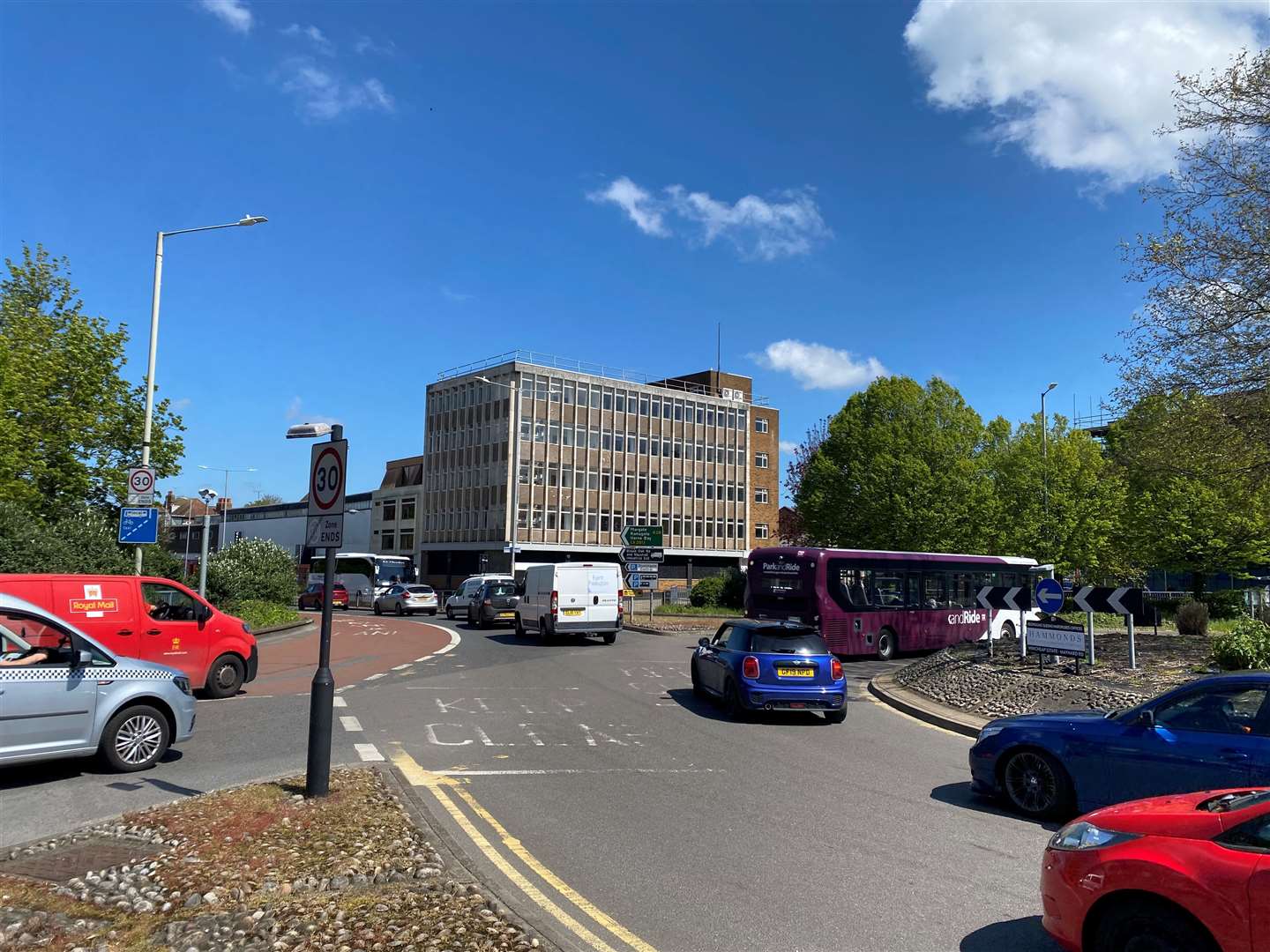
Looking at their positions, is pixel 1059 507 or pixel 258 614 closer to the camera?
pixel 258 614

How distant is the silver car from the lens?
26.2ft

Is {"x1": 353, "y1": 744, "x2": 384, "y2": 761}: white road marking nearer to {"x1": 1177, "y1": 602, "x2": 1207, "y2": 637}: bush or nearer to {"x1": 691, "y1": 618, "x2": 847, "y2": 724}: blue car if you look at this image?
{"x1": 691, "y1": 618, "x2": 847, "y2": 724}: blue car

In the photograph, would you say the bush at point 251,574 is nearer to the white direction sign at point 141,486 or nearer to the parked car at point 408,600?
the parked car at point 408,600

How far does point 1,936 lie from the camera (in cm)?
467

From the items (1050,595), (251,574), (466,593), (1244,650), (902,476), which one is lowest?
(466,593)

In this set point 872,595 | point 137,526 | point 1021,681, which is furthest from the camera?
point 872,595

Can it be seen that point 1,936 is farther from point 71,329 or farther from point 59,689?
point 71,329

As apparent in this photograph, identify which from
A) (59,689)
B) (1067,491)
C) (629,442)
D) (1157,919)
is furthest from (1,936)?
(629,442)

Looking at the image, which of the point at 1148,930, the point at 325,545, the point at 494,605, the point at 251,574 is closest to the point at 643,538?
the point at 494,605

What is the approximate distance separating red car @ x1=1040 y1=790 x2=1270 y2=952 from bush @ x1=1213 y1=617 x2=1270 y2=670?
11.8 meters

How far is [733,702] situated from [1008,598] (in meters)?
6.71

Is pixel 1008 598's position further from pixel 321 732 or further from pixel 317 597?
pixel 317 597

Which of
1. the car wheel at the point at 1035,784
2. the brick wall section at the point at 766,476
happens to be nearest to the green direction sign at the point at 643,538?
the car wheel at the point at 1035,784

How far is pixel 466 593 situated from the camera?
3775 centimetres
